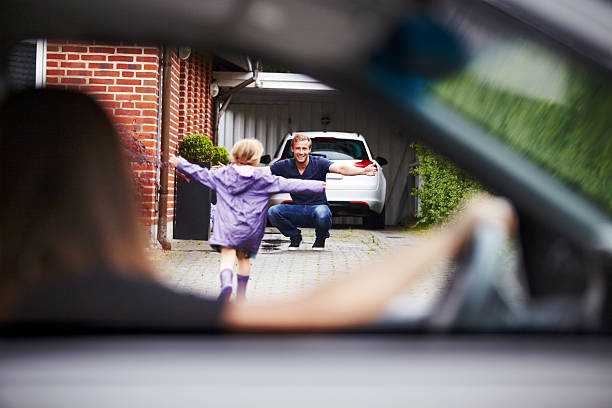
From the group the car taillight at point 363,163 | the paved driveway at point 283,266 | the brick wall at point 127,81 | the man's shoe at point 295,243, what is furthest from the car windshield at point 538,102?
the car taillight at point 363,163

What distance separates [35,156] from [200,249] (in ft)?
21.3

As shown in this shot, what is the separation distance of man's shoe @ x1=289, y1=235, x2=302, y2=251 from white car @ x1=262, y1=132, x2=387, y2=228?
1.67 meters

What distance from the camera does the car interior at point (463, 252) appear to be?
919 mm

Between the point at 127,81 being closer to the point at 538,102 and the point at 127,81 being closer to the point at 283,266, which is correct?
the point at 283,266

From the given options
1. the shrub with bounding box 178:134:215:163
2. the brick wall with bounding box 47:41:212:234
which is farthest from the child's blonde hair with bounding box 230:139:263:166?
the shrub with bounding box 178:134:215:163

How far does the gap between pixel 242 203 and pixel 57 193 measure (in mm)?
3152

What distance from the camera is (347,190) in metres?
9.62

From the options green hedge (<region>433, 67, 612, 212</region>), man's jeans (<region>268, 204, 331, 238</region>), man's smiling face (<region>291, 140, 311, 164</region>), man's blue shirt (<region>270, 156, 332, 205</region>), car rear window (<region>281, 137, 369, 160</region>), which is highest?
green hedge (<region>433, 67, 612, 212</region>)

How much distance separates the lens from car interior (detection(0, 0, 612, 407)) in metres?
0.92

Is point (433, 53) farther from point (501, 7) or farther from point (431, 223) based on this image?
point (431, 223)

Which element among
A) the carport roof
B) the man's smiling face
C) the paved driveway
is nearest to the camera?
the paved driveway

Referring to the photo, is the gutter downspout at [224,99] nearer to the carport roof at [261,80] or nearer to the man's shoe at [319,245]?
the carport roof at [261,80]

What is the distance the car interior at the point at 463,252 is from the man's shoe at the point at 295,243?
6.65 meters

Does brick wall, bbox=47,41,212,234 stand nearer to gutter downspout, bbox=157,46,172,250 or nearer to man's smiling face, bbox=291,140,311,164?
gutter downspout, bbox=157,46,172,250
